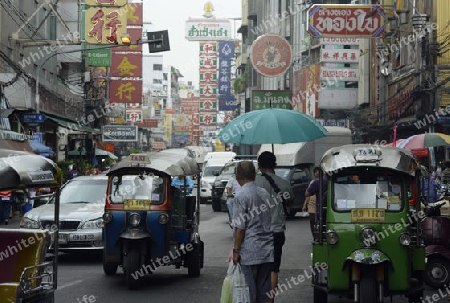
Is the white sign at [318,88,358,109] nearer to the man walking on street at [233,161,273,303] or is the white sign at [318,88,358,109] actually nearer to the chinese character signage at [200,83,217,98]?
the man walking on street at [233,161,273,303]

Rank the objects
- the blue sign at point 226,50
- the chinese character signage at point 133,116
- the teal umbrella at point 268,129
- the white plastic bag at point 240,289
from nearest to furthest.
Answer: the white plastic bag at point 240,289
the teal umbrella at point 268,129
the chinese character signage at point 133,116
the blue sign at point 226,50

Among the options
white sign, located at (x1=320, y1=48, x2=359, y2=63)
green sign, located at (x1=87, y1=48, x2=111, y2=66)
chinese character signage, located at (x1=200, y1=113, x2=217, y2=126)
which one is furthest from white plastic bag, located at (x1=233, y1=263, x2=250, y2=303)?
chinese character signage, located at (x1=200, y1=113, x2=217, y2=126)

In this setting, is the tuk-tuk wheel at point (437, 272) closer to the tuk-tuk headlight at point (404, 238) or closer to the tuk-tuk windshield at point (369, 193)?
the tuk-tuk windshield at point (369, 193)

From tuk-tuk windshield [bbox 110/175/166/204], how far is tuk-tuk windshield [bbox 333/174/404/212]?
11.6 feet

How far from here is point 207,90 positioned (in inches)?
3762

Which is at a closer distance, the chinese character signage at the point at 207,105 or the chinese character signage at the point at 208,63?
the chinese character signage at the point at 207,105

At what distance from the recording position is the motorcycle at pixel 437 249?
12.2m

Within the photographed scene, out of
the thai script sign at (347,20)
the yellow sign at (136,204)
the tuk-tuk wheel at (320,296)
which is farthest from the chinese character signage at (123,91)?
the tuk-tuk wheel at (320,296)

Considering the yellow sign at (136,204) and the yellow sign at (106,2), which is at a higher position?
the yellow sign at (106,2)

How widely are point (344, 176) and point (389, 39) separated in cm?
2919

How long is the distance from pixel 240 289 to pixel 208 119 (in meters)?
85.5

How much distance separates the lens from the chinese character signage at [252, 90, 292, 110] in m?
42.1

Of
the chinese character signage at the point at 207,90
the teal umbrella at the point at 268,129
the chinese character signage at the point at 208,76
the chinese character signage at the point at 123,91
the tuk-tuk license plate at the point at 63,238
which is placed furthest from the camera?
the chinese character signage at the point at 208,76

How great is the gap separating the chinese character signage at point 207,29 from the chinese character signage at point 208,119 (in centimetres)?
2973
